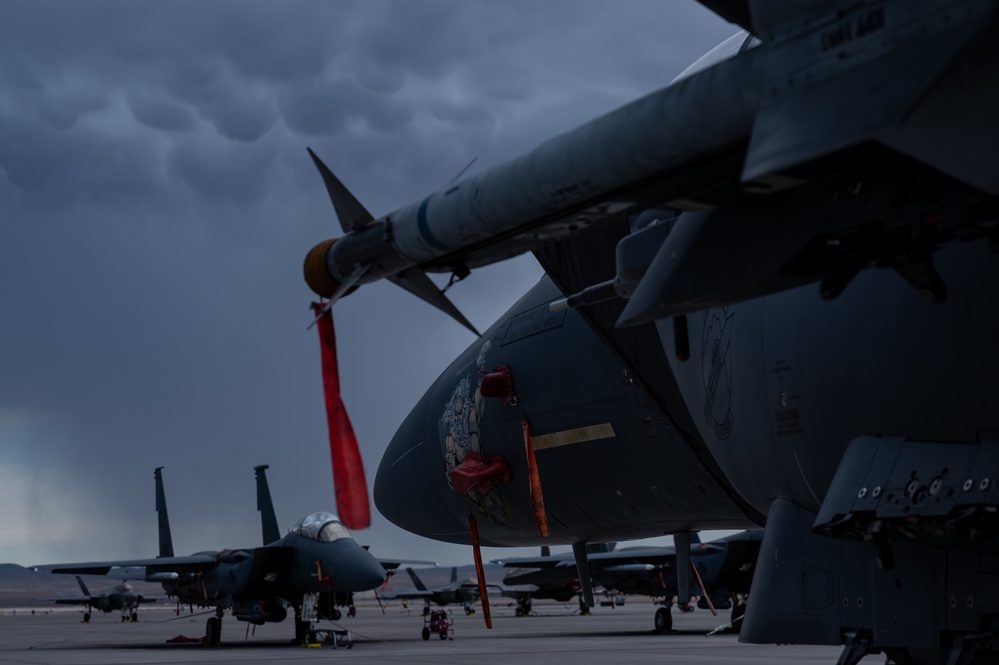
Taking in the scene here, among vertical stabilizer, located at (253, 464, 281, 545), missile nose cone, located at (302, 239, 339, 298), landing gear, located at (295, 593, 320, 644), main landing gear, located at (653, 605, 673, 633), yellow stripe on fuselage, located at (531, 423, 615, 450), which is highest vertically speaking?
vertical stabilizer, located at (253, 464, 281, 545)

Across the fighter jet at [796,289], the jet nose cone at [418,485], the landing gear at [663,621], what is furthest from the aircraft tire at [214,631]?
the fighter jet at [796,289]

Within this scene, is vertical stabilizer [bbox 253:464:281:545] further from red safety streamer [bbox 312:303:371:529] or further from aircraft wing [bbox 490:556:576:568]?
red safety streamer [bbox 312:303:371:529]

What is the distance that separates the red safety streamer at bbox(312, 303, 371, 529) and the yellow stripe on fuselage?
4914 mm

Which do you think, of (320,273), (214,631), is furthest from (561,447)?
(214,631)

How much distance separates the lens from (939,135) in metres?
4.79

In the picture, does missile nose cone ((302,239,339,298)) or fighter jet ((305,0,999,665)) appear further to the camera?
missile nose cone ((302,239,339,298))

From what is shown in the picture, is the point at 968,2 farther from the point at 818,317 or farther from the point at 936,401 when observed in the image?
the point at 818,317

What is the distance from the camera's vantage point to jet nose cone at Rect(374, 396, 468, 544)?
14680 mm

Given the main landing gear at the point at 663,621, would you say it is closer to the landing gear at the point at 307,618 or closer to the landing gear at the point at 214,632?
the landing gear at the point at 307,618

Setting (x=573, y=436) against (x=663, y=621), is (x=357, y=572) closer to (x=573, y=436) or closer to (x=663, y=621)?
(x=663, y=621)

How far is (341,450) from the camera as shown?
6.78m

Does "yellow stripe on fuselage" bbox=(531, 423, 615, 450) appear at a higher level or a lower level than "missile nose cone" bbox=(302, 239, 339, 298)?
lower

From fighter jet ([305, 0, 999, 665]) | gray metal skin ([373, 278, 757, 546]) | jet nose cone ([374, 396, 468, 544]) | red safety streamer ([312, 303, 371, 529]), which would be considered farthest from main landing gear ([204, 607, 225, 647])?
red safety streamer ([312, 303, 371, 529])

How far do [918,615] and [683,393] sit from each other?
2956mm
